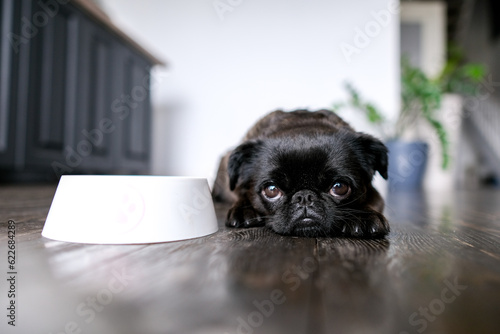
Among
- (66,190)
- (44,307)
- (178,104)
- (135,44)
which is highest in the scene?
(135,44)

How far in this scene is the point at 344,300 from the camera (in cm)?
55

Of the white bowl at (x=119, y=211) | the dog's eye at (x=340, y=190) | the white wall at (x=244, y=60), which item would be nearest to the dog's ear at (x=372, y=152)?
the dog's eye at (x=340, y=190)

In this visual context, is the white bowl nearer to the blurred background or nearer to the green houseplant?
the blurred background

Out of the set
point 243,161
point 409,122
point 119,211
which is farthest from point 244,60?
point 119,211

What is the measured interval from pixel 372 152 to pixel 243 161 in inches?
18.8

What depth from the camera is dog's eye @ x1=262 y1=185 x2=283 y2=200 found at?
1339mm

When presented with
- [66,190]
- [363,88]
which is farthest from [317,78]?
[66,190]

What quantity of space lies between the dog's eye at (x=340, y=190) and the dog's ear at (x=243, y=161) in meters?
0.32

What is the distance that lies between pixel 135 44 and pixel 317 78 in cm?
202

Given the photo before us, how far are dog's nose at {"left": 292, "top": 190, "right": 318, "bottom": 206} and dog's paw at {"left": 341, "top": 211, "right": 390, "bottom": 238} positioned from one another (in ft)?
0.41

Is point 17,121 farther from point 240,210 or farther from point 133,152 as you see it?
point 240,210

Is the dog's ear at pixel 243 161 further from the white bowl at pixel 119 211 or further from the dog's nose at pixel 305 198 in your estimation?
the white bowl at pixel 119 211

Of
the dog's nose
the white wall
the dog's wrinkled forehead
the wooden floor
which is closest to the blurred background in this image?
the white wall

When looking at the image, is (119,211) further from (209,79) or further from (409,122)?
(409,122)
